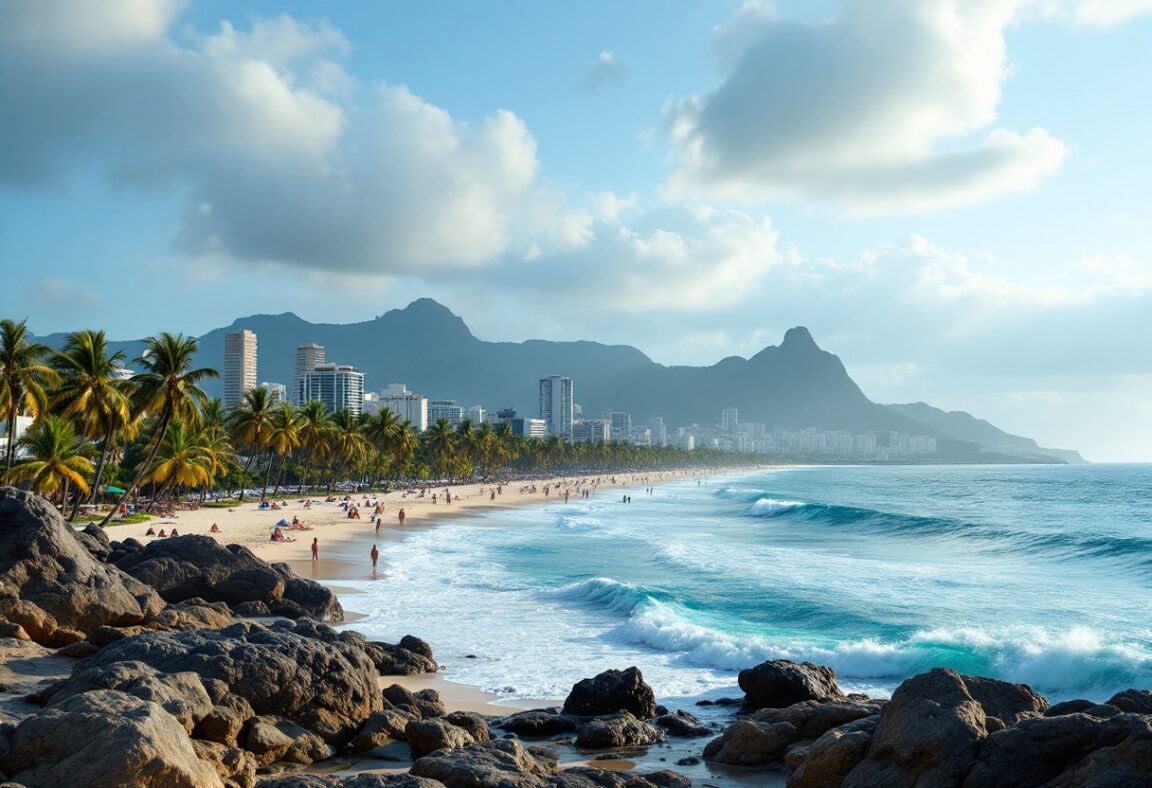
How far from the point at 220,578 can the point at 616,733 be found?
11816mm

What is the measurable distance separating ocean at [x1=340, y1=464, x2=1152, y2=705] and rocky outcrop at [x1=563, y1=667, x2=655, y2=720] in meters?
1.48

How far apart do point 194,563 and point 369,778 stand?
13.7 metres

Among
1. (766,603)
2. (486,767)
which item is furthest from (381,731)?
(766,603)

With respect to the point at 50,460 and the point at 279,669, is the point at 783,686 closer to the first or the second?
the point at 279,669

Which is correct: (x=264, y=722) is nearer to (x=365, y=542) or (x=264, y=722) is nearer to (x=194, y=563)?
(x=194, y=563)

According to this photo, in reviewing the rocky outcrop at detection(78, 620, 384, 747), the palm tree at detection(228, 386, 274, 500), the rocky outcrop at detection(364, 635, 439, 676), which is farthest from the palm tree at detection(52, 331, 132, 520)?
the palm tree at detection(228, 386, 274, 500)

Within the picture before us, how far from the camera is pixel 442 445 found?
92.1 meters

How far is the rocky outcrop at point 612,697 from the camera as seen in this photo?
12023 millimetres

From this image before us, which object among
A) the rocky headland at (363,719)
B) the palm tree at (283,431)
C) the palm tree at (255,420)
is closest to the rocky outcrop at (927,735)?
the rocky headland at (363,719)

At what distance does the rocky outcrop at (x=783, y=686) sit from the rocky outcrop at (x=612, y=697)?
5.27 ft

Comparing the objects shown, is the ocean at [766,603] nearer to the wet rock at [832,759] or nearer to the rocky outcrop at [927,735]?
the wet rock at [832,759]

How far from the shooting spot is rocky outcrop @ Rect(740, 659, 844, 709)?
12268mm

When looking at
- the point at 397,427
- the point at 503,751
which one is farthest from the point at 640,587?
the point at 397,427

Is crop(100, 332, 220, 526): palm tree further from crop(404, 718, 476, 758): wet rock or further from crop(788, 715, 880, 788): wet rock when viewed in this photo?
crop(788, 715, 880, 788): wet rock
